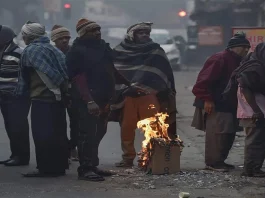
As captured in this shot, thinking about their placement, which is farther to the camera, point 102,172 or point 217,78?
point 217,78

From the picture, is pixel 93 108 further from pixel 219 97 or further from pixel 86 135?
pixel 219 97

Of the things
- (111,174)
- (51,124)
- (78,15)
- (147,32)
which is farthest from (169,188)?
(78,15)

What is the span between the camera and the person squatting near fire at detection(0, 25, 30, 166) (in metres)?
9.80

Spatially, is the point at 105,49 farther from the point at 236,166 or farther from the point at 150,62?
the point at 236,166

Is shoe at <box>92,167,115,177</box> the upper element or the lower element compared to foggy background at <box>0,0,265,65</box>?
lower

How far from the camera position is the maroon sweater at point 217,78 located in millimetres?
9242

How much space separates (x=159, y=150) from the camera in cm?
895

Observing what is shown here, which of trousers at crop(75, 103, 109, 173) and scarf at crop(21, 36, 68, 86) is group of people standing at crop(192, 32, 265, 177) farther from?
scarf at crop(21, 36, 68, 86)

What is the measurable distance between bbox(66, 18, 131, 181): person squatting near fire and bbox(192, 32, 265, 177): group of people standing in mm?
1096

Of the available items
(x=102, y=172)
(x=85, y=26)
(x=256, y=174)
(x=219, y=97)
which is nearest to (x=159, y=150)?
(x=102, y=172)

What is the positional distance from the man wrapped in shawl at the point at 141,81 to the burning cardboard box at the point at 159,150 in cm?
47

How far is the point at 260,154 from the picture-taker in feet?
28.9

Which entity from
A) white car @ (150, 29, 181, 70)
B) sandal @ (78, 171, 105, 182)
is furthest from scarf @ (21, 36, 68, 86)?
white car @ (150, 29, 181, 70)

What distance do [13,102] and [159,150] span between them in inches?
77.8
